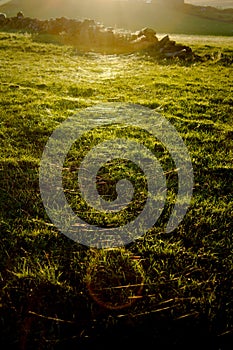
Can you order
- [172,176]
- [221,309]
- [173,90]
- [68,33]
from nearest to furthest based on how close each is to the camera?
1. [221,309]
2. [172,176]
3. [173,90]
4. [68,33]

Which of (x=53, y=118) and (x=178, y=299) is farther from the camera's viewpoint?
(x=53, y=118)

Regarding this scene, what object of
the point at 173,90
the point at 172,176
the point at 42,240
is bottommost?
the point at 42,240

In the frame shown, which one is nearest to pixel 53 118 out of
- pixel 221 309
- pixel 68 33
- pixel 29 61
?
pixel 221 309

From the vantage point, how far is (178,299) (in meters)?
2.81

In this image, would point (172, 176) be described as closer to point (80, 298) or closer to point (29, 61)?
point (80, 298)

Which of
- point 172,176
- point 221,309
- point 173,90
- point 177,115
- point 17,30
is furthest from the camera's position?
point 17,30

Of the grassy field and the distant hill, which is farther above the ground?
the distant hill

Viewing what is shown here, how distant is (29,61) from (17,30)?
13.8 m

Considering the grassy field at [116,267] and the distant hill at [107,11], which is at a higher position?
the distant hill at [107,11]

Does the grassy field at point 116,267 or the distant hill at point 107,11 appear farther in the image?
the distant hill at point 107,11

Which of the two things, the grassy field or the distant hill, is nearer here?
the grassy field

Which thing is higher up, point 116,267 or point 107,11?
point 107,11

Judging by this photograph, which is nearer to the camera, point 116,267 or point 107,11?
point 116,267

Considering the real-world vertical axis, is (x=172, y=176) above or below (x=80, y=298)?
above
